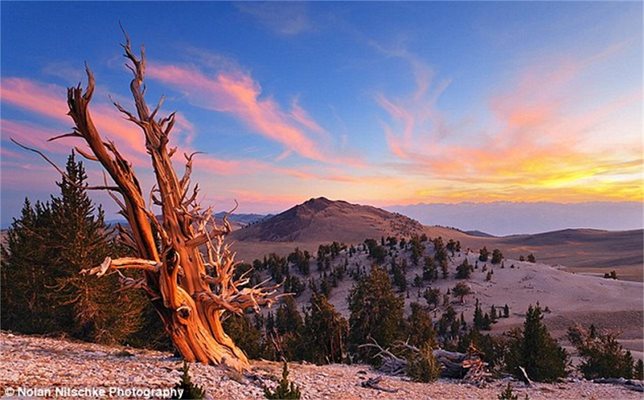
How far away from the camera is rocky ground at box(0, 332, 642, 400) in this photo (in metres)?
6.91

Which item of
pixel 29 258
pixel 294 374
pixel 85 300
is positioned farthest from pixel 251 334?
pixel 294 374

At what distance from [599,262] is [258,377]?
95.7m

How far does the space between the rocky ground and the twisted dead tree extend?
2.70ft

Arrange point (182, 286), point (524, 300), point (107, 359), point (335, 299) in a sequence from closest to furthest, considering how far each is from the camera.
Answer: point (107, 359) < point (182, 286) < point (524, 300) < point (335, 299)

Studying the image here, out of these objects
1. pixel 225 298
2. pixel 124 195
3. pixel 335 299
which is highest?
pixel 124 195

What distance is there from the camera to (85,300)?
15633 millimetres

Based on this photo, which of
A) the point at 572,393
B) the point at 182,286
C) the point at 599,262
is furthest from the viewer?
the point at 599,262

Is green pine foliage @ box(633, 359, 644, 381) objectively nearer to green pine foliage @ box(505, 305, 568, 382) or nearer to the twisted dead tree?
green pine foliage @ box(505, 305, 568, 382)

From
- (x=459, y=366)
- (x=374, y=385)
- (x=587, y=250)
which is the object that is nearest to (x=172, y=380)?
(x=374, y=385)

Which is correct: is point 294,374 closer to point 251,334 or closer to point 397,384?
point 397,384

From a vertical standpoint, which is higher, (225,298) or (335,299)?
(225,298)

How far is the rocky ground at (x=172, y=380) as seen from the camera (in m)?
6.91

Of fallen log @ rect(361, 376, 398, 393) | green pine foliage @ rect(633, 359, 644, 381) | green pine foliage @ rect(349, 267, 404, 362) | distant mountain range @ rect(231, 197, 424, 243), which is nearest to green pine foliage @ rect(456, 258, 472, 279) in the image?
green pine foliage @ rect(349, 267, 404, 362)

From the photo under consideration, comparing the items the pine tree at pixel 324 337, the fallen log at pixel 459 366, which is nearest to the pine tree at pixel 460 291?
the pine tree at pixel 324 337
